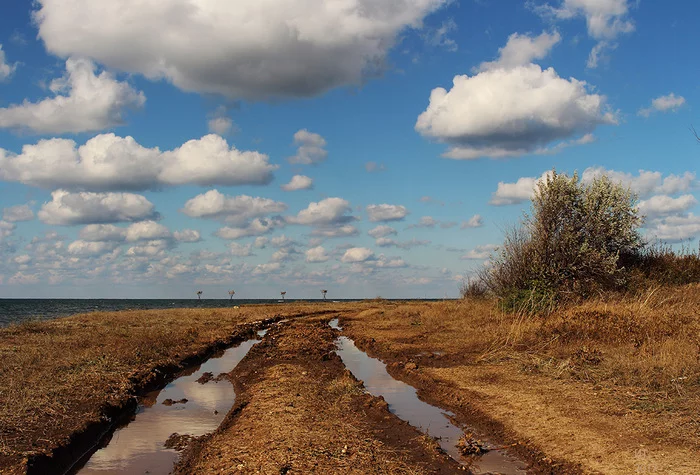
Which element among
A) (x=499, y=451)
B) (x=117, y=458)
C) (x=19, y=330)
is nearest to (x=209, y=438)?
(x=117, y=458)

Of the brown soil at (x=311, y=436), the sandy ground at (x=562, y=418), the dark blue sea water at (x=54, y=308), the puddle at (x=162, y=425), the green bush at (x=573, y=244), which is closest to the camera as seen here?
the brown soil at (x=311, y=436)

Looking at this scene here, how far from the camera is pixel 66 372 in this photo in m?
14.4

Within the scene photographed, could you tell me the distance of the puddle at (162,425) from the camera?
30.0ft

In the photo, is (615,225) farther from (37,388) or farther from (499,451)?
(37,388)

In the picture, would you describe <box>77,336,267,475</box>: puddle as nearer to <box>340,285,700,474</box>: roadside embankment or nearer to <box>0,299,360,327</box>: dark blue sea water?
<box>340,285,700,474</box>: roadside embankment

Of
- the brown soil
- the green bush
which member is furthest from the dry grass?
the green bush

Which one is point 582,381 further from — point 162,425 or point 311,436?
point 162,425

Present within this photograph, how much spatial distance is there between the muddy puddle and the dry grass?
6.42m

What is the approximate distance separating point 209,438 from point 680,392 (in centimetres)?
931

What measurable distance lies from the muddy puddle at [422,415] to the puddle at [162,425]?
13.3 feet

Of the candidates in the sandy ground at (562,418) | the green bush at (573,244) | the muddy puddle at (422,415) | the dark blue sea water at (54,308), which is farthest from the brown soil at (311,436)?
the dark blue sea water at (54,308)

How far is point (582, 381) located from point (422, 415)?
4025 millimetres

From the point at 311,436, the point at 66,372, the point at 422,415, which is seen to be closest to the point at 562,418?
the point at 422,415

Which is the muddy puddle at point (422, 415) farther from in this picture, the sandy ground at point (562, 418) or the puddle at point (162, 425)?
the puddle at point (162, 425)
